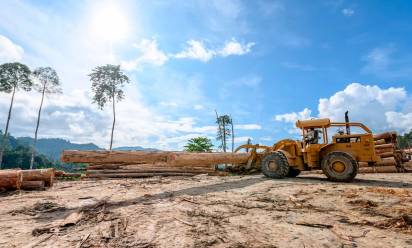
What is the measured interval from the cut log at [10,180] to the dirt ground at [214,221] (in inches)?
74.5

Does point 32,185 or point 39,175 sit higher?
point 39,175

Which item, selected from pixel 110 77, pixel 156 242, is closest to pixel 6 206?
pixel 156 242

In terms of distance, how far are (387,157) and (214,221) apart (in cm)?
1536

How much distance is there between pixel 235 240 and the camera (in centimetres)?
364

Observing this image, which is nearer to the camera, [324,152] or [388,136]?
[324,152]

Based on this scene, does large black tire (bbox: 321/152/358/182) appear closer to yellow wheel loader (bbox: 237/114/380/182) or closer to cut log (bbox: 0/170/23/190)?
yellow wheel loader (bbox: 237/114/380/182)

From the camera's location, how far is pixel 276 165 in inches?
442

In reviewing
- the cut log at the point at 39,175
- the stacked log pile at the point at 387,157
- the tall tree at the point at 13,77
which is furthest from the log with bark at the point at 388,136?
the tall tree at the point at 13,77

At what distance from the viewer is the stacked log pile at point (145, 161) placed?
10797 mm

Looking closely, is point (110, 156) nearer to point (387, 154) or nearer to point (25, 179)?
point (25, 179)

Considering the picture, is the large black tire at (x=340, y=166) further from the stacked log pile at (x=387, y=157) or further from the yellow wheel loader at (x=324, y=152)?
the stacked log pile at (x=387, y=157)

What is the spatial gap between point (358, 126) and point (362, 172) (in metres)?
6.89

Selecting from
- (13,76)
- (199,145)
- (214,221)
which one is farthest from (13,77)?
(214,221)

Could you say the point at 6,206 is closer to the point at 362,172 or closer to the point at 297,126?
the point at 297,126
